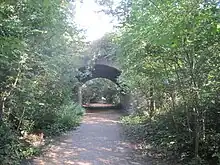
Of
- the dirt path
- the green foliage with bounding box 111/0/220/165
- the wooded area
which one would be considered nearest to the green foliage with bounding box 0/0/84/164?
the wooded area

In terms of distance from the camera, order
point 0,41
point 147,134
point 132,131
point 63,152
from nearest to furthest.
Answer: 1. point 0,41
2. point 63,152
3. point 147,134
4. point 132,131

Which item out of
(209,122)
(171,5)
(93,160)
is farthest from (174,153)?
(171,5)

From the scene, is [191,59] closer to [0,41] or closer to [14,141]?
[0,41]

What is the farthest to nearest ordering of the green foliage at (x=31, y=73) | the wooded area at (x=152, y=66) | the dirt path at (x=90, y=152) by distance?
the dirt path at (x=90, y=152)
the green foliage at (x=31, y=73)
the wooded area at (x=152, y=66)

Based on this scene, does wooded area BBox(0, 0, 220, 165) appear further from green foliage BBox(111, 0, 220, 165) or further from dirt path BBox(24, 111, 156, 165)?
dirt path BBox(24, 111, 156, 165)

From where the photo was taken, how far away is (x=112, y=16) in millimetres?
15727

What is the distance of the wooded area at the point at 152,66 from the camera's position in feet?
→ 18.7

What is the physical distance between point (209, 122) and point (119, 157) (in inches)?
95.2

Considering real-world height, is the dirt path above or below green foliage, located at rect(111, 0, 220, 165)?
below

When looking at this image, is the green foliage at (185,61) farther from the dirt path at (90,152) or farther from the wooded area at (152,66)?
the dirt path at (90,152)

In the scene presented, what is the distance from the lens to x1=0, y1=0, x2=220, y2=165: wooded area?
5691 millimetres

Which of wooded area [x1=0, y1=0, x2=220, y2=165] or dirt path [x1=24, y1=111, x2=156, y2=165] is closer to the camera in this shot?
wooded area [x1=0, y1=0, x2=220, y2=165]

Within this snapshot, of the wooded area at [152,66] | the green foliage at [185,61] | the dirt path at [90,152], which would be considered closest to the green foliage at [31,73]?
the wooded area at [152,66]

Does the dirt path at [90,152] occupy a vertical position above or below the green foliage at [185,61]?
below
